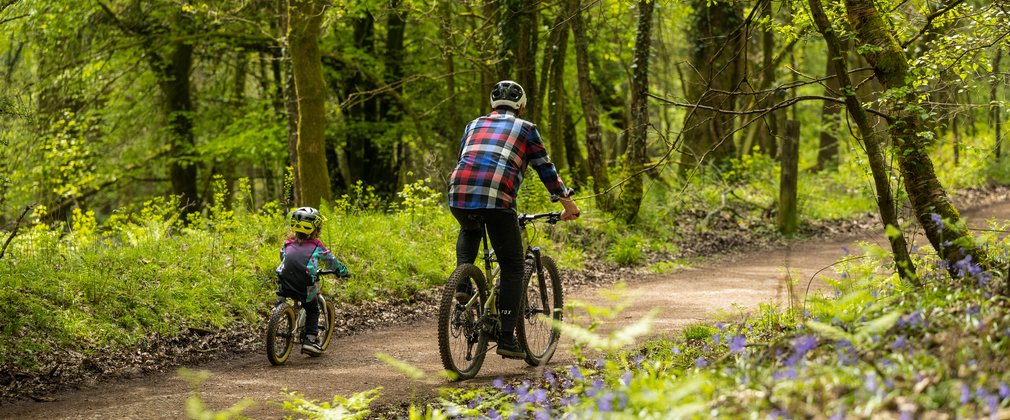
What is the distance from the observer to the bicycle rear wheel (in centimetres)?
694

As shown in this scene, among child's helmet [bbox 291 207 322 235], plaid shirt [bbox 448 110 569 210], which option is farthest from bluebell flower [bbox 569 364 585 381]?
child's helmet [bbox 291 207 322 235]

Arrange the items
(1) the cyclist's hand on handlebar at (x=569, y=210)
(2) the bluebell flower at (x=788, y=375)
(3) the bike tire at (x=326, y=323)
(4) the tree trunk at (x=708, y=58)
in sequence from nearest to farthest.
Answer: (2) the bluebell flower at (x=788, y=375)
(1) the cyclist's hand on handlebar at (x=569, y=210)
(3) the bike tire at (x=326, y=323)
(4) the tree trunk at (x=708, y=58)

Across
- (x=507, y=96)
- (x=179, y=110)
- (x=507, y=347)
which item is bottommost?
(x=507, y=347)

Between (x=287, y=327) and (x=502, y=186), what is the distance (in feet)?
8.54

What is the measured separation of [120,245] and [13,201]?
48.6 feet

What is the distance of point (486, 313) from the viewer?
21.9 feet

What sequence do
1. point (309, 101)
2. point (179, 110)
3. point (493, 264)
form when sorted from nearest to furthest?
point (493, 264), point (309, 101), point (179, 110)

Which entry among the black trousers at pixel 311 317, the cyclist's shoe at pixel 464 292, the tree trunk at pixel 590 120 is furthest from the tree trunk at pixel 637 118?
the cyclist's shoe at pixel 464 292

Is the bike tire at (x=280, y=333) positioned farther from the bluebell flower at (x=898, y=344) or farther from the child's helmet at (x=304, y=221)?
the bluebell flower at (x=898, y=344)

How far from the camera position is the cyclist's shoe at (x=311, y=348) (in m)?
7.80

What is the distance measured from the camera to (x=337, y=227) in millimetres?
11625

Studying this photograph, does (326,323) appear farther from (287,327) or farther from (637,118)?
(637,118)

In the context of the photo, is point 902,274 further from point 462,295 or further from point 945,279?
point 462,295

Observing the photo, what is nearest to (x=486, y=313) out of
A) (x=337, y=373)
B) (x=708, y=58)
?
(x=337, y=373)
